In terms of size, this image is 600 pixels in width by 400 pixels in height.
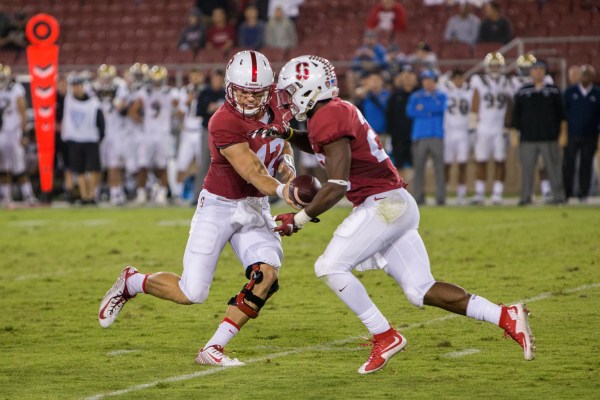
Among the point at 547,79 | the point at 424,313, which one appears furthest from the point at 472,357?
the point at 547,79

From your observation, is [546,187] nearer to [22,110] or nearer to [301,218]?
[22,110]

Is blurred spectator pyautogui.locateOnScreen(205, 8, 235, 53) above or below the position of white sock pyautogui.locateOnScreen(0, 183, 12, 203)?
above

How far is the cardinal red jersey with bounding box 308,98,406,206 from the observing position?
5.29 m

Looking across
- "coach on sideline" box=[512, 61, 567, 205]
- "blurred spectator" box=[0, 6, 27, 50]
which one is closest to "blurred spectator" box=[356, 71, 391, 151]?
"coach on sideline" box=[512, 61, 567, 205]

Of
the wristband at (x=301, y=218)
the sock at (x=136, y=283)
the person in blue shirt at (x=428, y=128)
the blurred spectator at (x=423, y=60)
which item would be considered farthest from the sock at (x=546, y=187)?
the wristband at (x=301, y=218)

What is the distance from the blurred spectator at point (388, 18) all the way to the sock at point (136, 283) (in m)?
12.8

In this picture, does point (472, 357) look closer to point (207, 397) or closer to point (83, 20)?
point (207, 397)

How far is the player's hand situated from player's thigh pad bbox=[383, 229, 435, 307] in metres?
0.77

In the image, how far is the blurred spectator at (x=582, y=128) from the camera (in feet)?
47.9

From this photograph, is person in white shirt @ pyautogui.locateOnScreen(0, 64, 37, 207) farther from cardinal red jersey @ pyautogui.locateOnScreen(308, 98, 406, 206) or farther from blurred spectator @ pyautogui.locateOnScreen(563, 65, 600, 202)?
cardinal red jersey @ pyautogui.locateOnScreen(308, 98, 406, 206)

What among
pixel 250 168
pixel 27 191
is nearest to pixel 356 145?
pixel 250 168

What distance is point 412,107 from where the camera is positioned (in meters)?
15.1

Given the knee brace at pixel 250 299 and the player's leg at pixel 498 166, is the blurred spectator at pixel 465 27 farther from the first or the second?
the knee brace at pixel 250 299

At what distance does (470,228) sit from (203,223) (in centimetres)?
677
